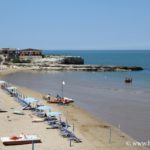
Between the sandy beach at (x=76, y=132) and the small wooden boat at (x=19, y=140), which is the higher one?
the small wooden boat at (x=19, y=140)

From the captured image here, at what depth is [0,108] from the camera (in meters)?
33.7

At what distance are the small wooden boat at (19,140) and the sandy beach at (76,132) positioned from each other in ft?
1.08

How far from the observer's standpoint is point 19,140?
22750 millimetres

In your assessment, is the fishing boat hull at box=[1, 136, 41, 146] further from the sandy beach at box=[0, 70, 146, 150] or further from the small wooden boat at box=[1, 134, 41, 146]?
the sandy beach at box=[0, 70, 146, 150]

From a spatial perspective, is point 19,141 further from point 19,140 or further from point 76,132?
point 76,132

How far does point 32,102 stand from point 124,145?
13.8 m

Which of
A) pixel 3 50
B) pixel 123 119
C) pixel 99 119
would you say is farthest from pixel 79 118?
pixel 3 50

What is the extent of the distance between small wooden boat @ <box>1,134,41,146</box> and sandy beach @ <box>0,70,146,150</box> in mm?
331

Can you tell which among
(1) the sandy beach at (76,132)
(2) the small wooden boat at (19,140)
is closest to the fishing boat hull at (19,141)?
(2) the small wooden boat at (19,140)

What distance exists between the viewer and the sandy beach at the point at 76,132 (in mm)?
22823

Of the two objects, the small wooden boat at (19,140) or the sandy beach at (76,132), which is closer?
the small wooden boat at (19,140)

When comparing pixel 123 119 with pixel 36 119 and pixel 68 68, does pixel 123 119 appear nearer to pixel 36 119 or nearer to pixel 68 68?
pixel 36 119

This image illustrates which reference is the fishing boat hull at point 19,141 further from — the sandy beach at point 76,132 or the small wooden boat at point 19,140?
the sandy beach at point 76,132

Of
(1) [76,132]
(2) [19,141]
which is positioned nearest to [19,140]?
(2) [19,141]
